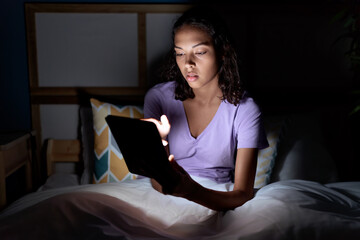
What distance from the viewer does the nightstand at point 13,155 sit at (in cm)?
167

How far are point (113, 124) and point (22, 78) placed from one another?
140 cm

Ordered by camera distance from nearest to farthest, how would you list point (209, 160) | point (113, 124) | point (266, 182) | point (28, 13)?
1. point (113, 124)
2. point (209, 160)
3. point (266, 182)
4. point (28, 13)

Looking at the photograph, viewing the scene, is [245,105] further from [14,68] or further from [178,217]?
[14,68]

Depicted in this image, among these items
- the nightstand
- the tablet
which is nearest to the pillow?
the tablet

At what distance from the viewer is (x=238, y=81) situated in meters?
1.43

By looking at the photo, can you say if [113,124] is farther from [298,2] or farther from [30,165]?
[298,2]

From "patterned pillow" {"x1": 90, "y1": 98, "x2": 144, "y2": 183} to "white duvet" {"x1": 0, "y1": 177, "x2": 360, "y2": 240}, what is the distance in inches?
16.8

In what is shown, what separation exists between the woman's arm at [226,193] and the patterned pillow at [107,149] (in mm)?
416

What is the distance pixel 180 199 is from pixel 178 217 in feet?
0.34

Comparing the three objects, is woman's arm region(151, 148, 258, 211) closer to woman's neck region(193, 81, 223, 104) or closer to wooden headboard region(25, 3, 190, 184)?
woman's neck region(193, 81, 223, 104)

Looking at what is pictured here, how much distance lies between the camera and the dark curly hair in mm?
1337

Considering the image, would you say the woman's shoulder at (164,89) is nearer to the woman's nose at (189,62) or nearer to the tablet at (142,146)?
the woman's nose at (189,62)

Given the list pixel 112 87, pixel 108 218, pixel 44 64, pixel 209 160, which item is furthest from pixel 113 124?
pixel 44 64

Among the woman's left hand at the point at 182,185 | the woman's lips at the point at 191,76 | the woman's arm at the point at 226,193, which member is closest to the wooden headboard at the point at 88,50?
the woman's lips at the point at 191,76
